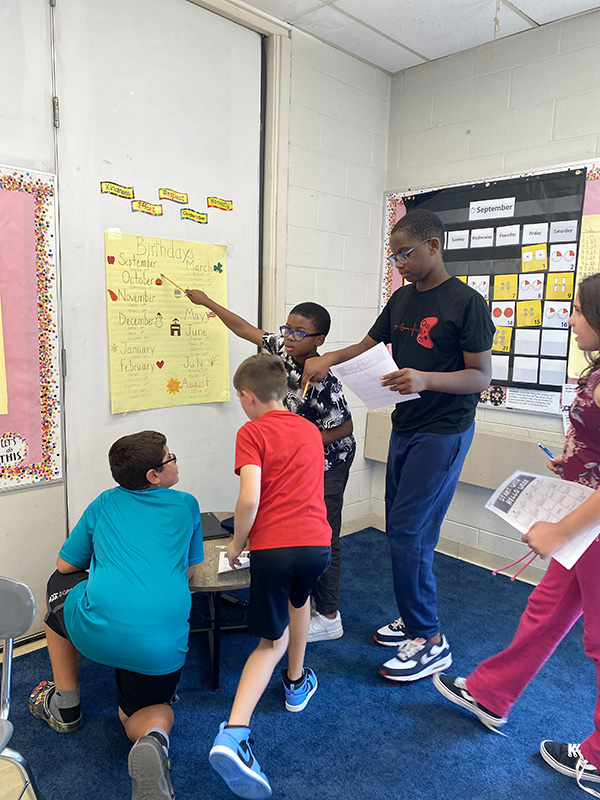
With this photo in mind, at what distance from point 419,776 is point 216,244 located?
2.21 metres

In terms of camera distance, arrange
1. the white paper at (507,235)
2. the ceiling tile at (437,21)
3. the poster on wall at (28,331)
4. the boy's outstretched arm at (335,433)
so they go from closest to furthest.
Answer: the poster on wall at (28,331) → the boy's outstretched arm at (335,433) → the ceiling tile at (437,21) → the white paper at (507,235)

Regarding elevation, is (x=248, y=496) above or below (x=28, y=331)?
below

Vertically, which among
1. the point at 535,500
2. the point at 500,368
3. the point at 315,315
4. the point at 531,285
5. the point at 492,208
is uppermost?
the point at 492,208

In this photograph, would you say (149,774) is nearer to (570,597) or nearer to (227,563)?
(227,563)

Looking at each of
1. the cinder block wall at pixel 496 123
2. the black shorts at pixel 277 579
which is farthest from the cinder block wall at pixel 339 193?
the black shorts at pixel 277 579

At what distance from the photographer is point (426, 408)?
2082 mm

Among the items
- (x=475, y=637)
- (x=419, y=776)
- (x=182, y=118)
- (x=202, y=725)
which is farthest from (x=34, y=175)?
(x=475, y=637)

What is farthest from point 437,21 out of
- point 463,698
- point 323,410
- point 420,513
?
point 463,698

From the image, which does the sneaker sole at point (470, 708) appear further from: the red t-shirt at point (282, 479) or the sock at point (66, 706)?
the sock at point (66, 706)

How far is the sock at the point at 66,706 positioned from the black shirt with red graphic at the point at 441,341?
4.62ft

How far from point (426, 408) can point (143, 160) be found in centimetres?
153

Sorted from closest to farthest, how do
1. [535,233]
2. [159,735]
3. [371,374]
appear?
[159,735]
[371,374]
[535,233]

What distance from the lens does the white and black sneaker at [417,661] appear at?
2102 millimetres

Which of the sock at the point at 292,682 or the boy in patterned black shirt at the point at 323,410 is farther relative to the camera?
the boy in patterned black shirt at the point at 323,410
